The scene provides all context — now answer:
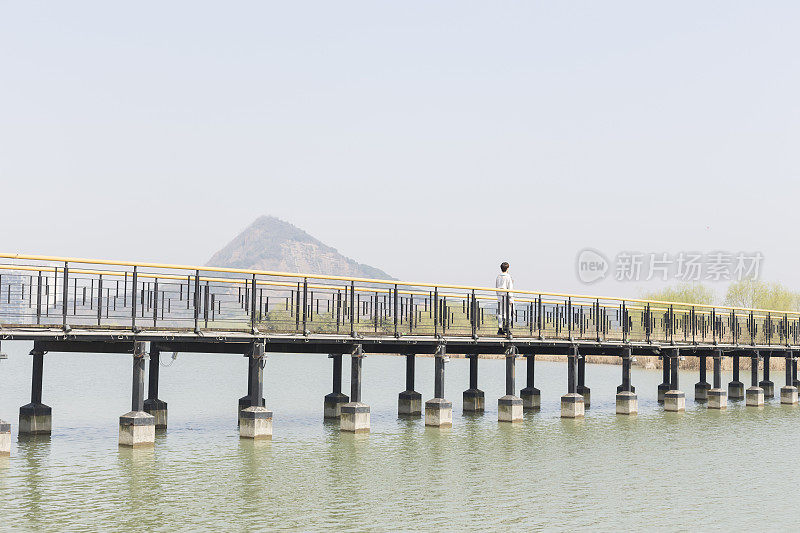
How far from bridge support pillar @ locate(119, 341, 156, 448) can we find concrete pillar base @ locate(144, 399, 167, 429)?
539cm

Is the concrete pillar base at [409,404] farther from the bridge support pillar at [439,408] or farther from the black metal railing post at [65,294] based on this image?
the black metal railing post at [65,294]

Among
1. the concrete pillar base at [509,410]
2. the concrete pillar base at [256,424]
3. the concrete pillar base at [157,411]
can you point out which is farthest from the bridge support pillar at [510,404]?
the concrete pillar base at [157,411]

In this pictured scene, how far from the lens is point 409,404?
118ft

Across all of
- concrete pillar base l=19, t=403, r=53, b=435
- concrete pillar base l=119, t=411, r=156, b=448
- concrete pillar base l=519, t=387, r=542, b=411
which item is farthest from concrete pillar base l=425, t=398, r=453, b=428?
concrete pillar base l=19, t=403, r=53, b=435

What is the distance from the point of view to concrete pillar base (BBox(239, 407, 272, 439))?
26.5 meters

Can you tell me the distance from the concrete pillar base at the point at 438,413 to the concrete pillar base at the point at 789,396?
23.8 m

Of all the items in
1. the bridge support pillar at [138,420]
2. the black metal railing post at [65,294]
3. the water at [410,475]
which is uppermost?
the black metal railing post at [65,294]

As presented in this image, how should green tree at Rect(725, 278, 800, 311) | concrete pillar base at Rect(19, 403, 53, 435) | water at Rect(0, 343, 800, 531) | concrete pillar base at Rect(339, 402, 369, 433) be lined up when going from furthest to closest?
green tree at Rect(725, 278, 800, 311)
concrete pillar base at Rect(339, 402, 369, 433)
concrete pillar base at Rect(19, 403, 53, 435)
water at Rect(0, 343, 800, 531)

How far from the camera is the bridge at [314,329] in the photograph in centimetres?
2423

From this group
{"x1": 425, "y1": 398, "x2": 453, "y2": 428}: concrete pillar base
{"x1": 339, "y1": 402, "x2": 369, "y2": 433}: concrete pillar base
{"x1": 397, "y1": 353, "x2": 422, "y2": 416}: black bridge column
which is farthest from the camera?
{"x1": 397, "y1": 353, "x2": 422, "y2": 416}: black bridge column

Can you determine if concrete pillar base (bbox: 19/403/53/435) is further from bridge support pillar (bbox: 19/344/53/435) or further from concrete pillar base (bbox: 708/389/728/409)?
concrete pillar base (bbox: 708/389/728/409)

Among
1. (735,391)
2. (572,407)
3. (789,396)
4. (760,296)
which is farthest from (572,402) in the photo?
(760,296)

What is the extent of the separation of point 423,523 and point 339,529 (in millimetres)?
1536

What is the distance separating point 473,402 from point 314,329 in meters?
10.3
